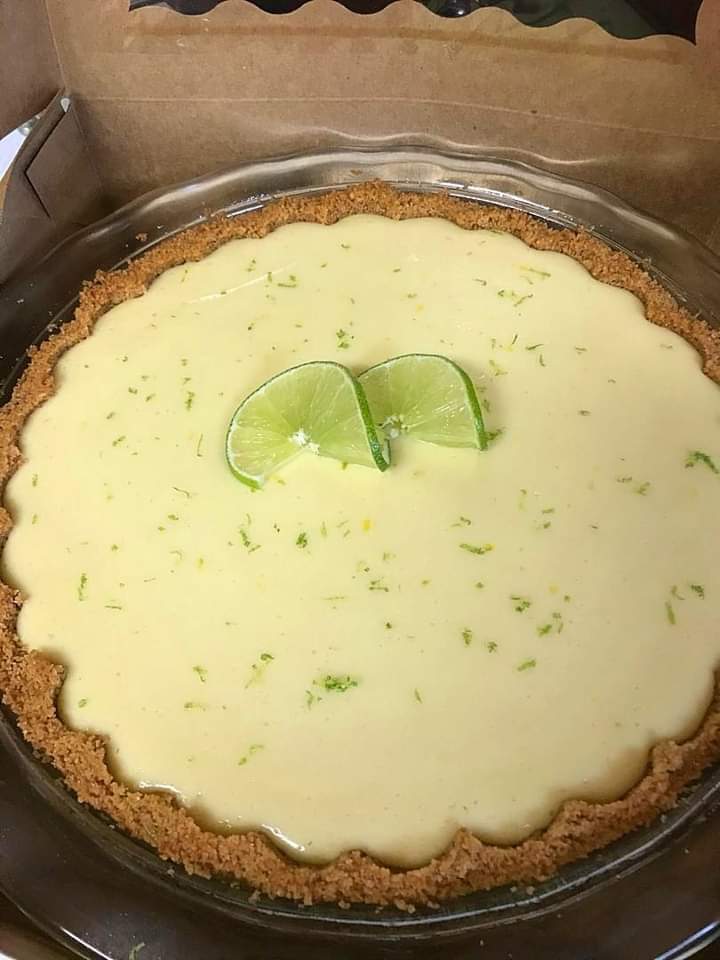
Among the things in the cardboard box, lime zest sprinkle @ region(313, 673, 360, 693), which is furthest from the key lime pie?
the cardboard box

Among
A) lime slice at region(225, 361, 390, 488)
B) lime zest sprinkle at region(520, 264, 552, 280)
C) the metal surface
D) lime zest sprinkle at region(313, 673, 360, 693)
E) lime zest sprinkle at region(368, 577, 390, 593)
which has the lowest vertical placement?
the metal surface

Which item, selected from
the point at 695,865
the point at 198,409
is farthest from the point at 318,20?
the point at 695,865

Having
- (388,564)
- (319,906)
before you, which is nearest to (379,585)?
(388,564)

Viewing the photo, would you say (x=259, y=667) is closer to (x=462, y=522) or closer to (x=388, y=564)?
(x=388, y=564)

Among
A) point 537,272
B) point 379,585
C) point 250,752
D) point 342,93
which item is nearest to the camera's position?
point 250,752

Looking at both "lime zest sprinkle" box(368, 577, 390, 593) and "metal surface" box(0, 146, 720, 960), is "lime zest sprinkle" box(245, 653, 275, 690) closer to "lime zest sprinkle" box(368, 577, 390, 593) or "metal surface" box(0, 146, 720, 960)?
"lime zest sprinkle" box(368, 577, 390, 593)

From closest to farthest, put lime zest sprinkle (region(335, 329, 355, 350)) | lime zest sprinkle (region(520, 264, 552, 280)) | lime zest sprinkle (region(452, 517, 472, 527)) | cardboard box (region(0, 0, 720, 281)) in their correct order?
lime zest sprinkle (region(452, 517, 472, 527)) → lime zest sprinkle (region(335, 329, 355, 350)) → lime zest sprinkle (region(520, 264, 552, 280)) → cardboard box (region(0, 0, 720, 281))

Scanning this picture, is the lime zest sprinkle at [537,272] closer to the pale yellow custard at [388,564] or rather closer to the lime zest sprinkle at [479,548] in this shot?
the pale yellow custard at [388,564]
